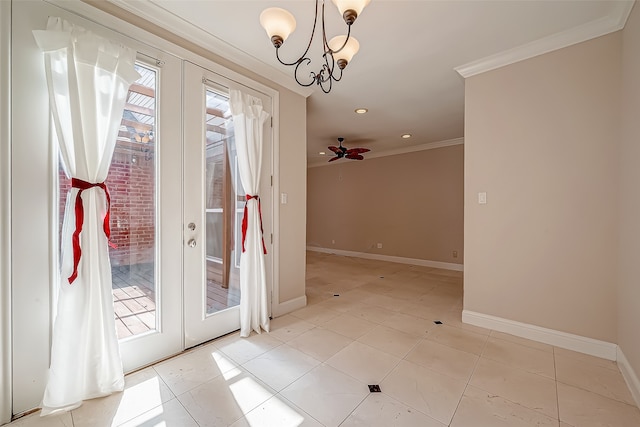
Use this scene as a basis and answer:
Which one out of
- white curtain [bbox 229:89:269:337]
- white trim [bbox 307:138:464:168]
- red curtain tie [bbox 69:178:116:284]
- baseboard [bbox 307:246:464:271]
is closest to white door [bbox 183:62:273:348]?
white curtain [bbox 229:89:269:337]

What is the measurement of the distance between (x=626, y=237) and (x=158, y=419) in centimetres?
330

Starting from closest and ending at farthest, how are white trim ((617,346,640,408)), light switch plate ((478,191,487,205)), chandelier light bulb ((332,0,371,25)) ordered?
chandelier light bulb ((332,0,371,25))
white trim ((617,346,640,408))
light switch plate ((478,191,487,205))

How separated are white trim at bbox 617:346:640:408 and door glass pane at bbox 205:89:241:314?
116 inches

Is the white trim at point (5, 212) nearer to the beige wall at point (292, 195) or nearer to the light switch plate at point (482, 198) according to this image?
the beige wall at point (292, 195)

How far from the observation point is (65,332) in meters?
1.51

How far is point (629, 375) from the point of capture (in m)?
1.76

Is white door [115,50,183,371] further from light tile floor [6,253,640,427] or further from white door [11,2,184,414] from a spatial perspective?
light tile floor [6,253,640,427]

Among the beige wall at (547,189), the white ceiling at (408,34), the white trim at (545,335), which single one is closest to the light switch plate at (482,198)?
the beige wall at (547,189)

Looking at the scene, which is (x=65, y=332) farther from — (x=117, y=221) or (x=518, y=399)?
(x=518, y=399)

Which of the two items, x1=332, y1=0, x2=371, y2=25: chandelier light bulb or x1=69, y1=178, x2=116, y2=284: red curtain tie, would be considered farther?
x1=69, y1=178, x2=116, y2=284: red curtain tie

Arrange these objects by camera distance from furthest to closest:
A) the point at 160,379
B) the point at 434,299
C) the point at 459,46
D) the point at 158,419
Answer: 1. the point at 434,299
2. the point at 459,46
3. the point at 160,379
4. the point at 158,419

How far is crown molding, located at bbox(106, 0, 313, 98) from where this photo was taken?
6.10 ft

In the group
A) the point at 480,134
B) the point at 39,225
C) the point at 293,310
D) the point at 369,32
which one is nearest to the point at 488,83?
the point at 480,134

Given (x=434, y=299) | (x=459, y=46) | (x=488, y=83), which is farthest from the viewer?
(x=434, y=299)
